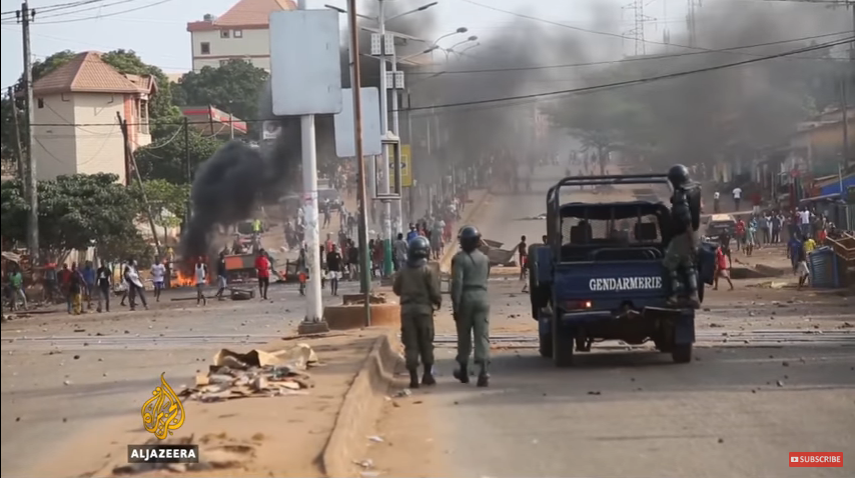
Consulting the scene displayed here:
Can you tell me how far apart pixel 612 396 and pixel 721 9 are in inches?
1143

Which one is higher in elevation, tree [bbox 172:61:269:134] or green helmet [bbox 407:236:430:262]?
tree [bbox 172:61:269:134]

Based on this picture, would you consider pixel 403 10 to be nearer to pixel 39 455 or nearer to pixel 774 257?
pixel 774 257

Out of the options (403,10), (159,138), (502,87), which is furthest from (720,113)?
(159,138)

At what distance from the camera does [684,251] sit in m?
11.9

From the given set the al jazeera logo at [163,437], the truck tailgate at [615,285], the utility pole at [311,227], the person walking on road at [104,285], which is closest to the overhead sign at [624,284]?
the truck tailgate at [615,285]

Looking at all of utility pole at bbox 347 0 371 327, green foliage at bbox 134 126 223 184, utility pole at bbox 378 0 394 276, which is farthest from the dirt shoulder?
green foliage at bbox 134 126 223 184

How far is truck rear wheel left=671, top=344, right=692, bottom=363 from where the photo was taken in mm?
12484

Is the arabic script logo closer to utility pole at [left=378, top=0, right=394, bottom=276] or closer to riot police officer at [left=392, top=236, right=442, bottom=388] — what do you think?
riot police officer at [left=392, top=236, right=442, bottom=388]

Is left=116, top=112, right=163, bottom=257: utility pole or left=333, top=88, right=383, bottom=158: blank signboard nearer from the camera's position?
left=333, top=88, right=383, bottom=158: blank signboard

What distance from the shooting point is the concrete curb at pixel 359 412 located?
6.96 meters

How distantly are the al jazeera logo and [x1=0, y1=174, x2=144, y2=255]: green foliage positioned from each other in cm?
2598

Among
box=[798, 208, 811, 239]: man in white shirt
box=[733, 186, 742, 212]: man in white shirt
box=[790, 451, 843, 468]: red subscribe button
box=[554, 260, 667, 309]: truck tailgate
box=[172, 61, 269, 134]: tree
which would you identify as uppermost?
box=[172, 61, 269, 134]: tree

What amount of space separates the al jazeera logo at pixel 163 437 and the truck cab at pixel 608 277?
18.0 feet

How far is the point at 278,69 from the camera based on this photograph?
1465cm
